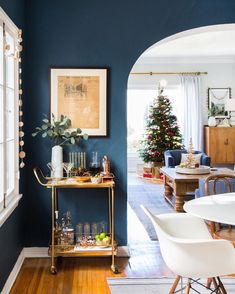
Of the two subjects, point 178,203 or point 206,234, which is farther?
point 178,203

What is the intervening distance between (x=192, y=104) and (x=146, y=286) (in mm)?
6875

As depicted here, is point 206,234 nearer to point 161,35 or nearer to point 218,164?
point 161,35

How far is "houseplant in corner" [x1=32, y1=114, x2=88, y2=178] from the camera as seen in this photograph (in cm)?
386

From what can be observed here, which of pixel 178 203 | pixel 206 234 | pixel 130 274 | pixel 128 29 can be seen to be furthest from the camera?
pixel 178 203

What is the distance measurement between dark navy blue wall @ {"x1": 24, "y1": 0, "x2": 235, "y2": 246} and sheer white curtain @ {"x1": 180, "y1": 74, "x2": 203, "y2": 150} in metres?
5.62

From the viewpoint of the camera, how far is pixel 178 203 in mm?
5969

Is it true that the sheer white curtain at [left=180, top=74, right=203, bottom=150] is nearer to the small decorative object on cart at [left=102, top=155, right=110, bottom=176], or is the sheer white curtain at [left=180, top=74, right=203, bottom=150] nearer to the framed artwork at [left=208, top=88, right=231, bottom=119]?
the framed artwork at [left=208, top=88, right=231, bottom=119]

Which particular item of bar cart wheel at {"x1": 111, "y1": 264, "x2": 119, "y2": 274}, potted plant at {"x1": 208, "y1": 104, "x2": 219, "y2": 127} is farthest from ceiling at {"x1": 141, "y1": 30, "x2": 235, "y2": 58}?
bar cart wheel at {"x1": 111, "y1": 264, "x2": 119, "y2": 274}

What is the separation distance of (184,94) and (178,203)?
4275mm

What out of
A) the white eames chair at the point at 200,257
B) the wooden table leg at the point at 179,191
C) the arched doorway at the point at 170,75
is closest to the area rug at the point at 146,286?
the white eames chair at the point at 200,257

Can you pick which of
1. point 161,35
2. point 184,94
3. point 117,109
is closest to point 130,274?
point 117,109

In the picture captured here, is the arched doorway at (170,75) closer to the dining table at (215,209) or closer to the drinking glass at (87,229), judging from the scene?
the drinking glass at (87,229)

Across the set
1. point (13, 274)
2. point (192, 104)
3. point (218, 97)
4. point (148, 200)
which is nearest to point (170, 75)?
point (192, 104)

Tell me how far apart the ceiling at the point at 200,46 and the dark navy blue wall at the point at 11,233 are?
10.9 ft
